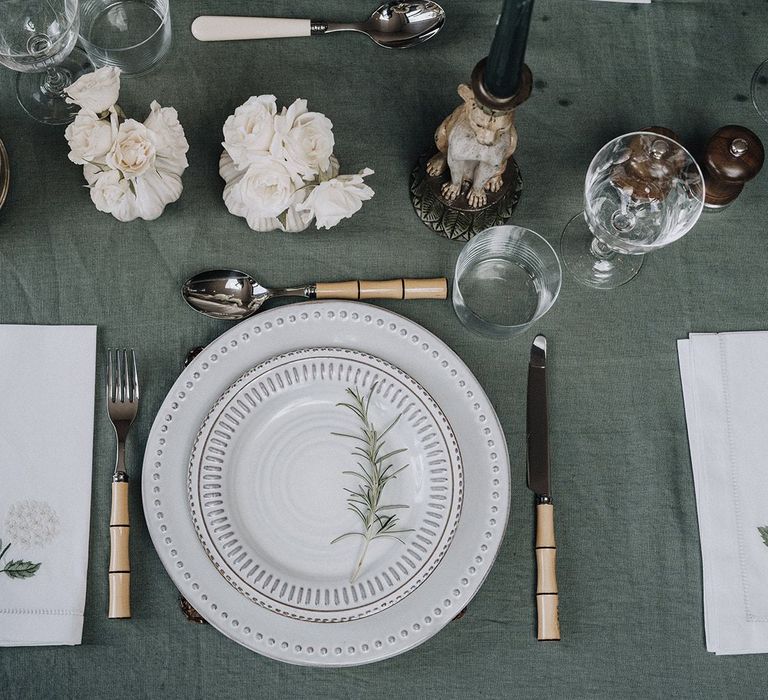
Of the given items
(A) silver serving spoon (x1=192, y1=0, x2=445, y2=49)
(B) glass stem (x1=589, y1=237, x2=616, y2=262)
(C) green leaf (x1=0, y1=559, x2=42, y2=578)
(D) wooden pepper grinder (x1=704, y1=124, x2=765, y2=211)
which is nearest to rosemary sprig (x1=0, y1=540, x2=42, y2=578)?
(C) green leaf (x1=0, y1=559, x2=42, y2=578)

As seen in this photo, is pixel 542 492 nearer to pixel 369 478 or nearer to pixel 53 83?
pixel 369 478

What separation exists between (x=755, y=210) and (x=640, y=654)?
603 mm

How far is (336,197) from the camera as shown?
809mm

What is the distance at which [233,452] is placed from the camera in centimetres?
87

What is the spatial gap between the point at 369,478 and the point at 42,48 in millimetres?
682

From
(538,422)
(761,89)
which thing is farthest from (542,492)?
(761,89)

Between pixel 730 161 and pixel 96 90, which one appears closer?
pixel 96 90

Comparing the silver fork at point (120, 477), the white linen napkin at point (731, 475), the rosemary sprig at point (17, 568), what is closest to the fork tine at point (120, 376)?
the silver fork at point (120, 477)

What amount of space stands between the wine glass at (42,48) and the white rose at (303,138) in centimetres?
30

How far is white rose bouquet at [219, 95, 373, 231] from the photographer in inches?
31.7

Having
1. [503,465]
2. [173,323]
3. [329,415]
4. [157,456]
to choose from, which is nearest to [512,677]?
[503,465]

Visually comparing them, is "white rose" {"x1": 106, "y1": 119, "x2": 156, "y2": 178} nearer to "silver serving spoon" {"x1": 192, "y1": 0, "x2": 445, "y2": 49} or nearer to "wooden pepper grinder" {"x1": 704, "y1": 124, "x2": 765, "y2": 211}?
"silver serving spoon" {"x1": 192, "y1": 0, "x2": 445, "y2": 49}

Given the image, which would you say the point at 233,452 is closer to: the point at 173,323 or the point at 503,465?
the point at 173,323

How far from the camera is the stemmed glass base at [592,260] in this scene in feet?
3.13
